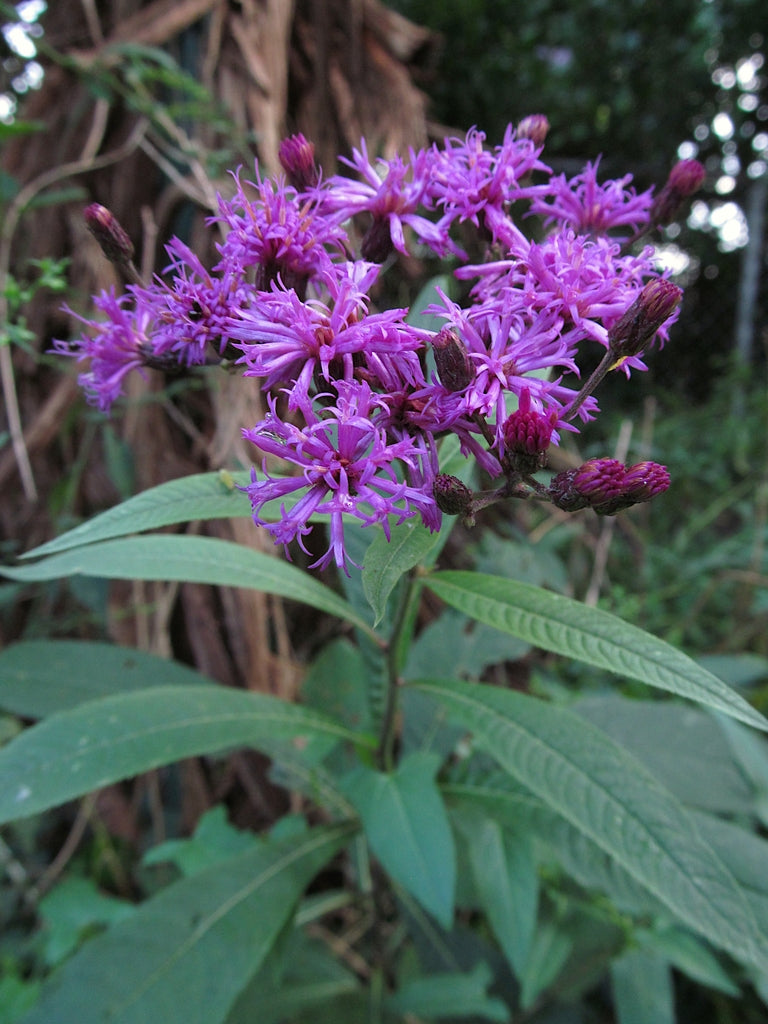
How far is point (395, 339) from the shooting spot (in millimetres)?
784

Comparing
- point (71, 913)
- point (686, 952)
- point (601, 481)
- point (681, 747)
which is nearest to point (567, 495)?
point (601, 481)

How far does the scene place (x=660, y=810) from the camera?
91 cm

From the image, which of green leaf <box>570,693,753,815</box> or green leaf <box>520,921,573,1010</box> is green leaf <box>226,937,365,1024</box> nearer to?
green leaf <box>520,921,573,1010</box>

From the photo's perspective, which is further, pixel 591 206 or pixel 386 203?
pixel 591 206

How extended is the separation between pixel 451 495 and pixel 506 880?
33.3 inches

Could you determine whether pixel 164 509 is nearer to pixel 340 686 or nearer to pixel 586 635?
pixel 586 635

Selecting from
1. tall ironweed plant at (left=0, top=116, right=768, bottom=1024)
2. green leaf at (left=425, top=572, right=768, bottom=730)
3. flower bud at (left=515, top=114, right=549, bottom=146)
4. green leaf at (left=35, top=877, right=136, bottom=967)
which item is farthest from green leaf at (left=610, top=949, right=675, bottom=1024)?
flower bud at (left=515, top=114, right=549, bottom=146)

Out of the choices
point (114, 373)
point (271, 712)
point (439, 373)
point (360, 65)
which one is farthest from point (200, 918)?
point (360, 65)

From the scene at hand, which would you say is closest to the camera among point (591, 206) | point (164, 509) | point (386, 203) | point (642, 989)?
point (164, 509)

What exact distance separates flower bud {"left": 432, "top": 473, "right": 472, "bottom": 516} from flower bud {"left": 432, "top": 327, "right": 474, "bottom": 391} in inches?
4.2

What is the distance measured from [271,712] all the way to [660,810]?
69cm

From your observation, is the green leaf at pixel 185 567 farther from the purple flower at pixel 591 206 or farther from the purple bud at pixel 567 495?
the purple flower at pixel 591 206

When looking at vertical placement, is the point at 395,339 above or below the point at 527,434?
above

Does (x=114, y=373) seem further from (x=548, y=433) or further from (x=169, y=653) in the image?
(x=169, y=653)
